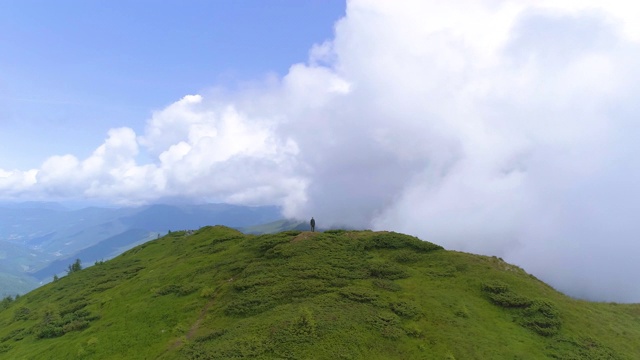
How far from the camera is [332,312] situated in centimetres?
3850

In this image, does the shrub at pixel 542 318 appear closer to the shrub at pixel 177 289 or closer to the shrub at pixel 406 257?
the shrub at pixel 406 257

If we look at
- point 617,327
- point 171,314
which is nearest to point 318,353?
point 171,314

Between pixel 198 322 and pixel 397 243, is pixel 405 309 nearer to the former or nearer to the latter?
pixel 397 243

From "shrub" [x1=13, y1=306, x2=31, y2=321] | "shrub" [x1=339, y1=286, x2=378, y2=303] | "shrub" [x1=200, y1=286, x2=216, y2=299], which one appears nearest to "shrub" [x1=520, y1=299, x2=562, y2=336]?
"shrub" [x1=339, y1=286, x2=378, y2=303]

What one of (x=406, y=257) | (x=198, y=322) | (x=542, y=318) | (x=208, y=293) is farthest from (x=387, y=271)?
(x=198, y=322)

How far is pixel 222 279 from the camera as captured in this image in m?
54.5

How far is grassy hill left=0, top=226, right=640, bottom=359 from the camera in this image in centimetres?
3500

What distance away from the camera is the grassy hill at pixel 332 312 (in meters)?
35.0

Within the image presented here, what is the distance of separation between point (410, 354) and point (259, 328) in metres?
14.7

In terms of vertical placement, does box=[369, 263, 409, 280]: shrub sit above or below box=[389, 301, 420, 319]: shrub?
above

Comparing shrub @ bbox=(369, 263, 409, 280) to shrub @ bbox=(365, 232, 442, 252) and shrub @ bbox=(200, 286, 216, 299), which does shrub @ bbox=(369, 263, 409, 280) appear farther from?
shrub @ bbox=(200, 286, 216, 299)

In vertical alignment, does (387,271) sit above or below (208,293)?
above

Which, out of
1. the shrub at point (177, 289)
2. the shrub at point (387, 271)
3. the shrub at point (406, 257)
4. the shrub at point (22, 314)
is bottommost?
the shrub at point (22, 314)

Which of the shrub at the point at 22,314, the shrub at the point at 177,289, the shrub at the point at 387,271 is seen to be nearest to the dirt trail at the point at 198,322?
the shrub at the point at 177,289
